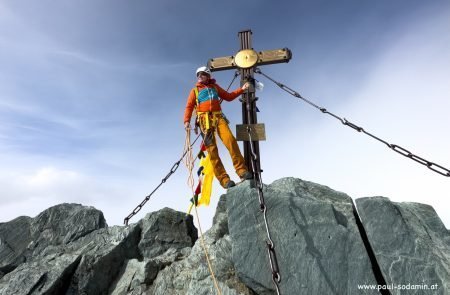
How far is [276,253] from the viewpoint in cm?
557

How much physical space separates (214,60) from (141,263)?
5751 millimetres

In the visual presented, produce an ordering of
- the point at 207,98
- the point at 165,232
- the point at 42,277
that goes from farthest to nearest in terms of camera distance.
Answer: the point at 165,232 < the point at 207,98 < the point at 42,277

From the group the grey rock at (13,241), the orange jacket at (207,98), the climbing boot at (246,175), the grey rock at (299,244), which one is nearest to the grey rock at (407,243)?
the grey rock at (299,244)

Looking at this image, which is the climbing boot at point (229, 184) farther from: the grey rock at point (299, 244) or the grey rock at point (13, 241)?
the grey rock at point (13, 241)

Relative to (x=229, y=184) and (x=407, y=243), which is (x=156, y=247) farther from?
(x=407, y=243)

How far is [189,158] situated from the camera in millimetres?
7309

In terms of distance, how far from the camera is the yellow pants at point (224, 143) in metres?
Result: 7.45

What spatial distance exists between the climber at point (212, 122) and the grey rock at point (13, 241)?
18.3ft

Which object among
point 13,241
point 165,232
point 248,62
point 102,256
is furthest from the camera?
point 248,62

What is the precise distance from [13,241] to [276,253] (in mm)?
7483

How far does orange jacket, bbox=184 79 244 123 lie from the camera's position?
7727 millimetres

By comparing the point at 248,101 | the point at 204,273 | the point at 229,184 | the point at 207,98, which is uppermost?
the point at 248,101

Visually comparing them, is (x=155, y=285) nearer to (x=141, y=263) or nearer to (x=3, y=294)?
(x=141, y=263)

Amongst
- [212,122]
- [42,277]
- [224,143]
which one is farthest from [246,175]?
[42,277]
